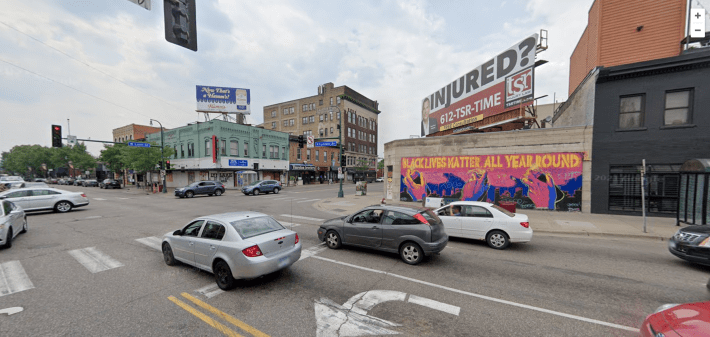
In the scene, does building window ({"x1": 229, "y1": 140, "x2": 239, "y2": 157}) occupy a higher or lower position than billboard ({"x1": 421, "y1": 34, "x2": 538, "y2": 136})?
lower

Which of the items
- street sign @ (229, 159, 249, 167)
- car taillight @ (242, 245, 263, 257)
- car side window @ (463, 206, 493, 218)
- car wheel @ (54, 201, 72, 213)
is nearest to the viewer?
car taillight @ (242, 245, 263, 257)

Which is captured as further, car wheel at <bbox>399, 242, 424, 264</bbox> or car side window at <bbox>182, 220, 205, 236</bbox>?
car wheel at <bbox>399, 242, 424, 264</bbox>

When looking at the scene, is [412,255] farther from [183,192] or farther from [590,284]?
[183,192]

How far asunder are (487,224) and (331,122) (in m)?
49.8

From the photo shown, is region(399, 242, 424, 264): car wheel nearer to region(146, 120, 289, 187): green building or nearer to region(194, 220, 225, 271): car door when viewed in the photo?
region(194, 220, 225, 271): car door

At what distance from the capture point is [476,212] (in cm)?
817

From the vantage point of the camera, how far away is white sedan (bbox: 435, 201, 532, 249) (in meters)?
7.56

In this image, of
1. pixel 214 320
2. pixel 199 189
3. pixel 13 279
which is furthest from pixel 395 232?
pixel 199 189

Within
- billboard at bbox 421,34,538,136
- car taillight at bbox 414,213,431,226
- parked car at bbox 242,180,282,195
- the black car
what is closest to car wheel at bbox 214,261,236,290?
car taillight at bbox 414,213,431,226

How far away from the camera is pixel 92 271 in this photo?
586 cm

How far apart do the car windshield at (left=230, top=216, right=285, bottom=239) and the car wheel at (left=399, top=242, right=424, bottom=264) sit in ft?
10.4

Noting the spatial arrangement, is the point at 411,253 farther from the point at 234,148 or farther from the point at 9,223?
the point at 234,148

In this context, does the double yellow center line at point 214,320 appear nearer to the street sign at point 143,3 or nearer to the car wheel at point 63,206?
the street sign at point 143,3

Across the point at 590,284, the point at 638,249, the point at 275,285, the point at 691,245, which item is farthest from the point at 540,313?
the point at 638,249
